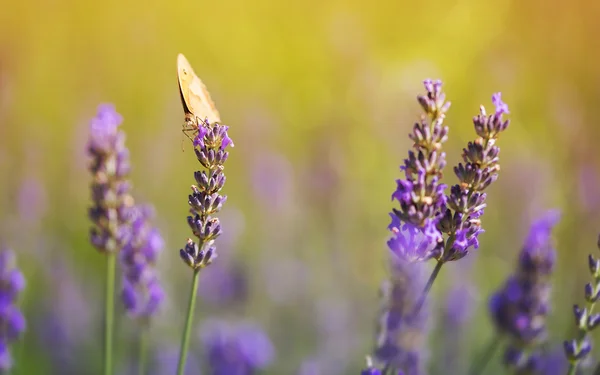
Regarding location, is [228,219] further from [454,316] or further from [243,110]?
[243,110]

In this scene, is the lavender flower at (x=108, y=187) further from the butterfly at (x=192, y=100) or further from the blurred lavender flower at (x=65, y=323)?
the blurred lavender flower at (x=65, y=323)

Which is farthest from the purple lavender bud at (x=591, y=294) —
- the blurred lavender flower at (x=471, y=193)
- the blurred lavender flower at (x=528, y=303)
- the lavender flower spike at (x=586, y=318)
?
the blurred lavender flower at (x=528, y=303)

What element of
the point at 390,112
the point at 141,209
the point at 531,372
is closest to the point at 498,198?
the point at 390,112

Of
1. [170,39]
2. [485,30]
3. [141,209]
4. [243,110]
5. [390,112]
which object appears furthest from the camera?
[170,39]

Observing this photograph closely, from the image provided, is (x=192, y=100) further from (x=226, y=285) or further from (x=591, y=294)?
(x=226, y=285)

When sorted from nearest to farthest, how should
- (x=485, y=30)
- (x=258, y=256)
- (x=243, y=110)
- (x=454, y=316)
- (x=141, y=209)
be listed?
(x=141, y=209) < (x=454, y=316) < (x=258, y=256) < (x=485, y=30) < (x=243, y=110)
